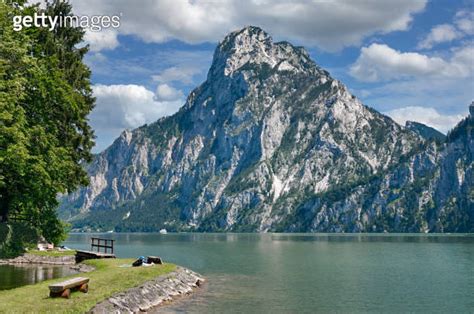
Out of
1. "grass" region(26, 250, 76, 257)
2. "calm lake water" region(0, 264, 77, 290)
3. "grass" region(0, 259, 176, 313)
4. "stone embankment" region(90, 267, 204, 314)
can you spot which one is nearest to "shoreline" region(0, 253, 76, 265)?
"grass" region(26, 250, 76, 257)

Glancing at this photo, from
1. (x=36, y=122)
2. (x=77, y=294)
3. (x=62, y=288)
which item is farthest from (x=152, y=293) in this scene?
(x=36, y=122)

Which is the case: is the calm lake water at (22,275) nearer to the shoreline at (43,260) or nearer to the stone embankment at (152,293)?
the shoreline at (43,260)

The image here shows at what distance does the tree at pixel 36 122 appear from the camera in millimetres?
44406

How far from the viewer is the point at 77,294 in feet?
126

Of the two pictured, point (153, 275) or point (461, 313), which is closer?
point (461, 313)

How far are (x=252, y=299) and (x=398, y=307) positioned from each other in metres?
13.4

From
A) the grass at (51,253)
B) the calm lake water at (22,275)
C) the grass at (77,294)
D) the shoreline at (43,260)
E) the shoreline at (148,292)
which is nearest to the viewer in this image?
the grass at (77,294)

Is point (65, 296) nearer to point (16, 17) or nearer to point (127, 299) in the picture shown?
point (127, 299)

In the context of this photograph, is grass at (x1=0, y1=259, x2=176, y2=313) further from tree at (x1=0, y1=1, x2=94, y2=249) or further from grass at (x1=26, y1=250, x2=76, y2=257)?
grass at (x1=26, y1=250, x2=76, y2=257)

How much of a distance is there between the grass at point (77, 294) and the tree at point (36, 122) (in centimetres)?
1017

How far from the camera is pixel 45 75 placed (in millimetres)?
52250

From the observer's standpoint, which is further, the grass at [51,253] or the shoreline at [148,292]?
the grass at [51,253]

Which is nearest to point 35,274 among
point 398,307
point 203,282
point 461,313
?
point 203,282

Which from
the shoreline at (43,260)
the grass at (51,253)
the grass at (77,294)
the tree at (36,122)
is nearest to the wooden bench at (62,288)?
the grass at (77,294)
